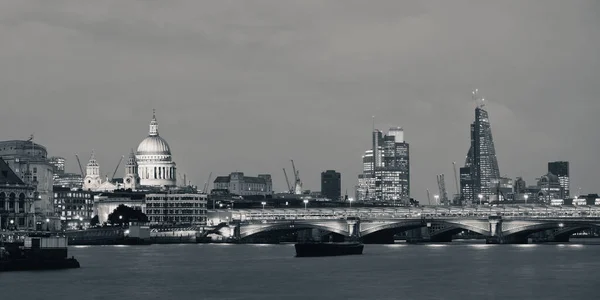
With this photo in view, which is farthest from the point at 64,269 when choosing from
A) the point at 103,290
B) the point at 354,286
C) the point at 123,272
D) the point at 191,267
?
the point at 354,286

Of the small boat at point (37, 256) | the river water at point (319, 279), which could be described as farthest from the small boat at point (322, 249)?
the small boat at point (37, 256)

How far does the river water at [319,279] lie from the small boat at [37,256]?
7.12 feet

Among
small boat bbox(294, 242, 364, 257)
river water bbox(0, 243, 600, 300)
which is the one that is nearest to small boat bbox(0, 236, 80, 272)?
river water bbox(0, 243, 600, 300)

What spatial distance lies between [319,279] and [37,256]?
28.5 meters

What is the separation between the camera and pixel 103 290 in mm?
104750

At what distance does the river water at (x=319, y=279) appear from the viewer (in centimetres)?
10006

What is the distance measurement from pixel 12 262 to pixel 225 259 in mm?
41858

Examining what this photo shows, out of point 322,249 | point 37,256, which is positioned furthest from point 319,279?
point 322,249

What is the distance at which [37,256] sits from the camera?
126188 millimetres

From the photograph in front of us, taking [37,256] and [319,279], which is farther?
[37,256]

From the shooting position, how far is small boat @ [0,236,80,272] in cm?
12506

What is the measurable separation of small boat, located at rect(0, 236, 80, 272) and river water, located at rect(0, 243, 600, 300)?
2.17m

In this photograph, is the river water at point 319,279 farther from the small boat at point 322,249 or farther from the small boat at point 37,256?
the small boat at point 322,249

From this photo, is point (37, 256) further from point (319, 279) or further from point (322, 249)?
point (322, 249)
